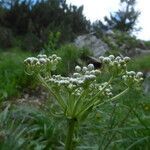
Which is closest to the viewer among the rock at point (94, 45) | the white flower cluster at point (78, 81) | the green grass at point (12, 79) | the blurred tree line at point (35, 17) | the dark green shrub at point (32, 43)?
the white flower cluster at point (78, 81)

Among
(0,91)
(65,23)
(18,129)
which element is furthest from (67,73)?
(65,23)

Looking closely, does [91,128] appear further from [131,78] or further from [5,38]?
[5,38]

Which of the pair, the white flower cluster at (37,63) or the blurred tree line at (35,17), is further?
the blurred tree line at (35,17)

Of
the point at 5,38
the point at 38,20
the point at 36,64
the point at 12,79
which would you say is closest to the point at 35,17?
the point at 38,20

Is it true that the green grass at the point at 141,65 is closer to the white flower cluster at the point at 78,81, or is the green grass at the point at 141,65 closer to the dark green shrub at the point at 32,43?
the dark green shrub at the point at 32,43

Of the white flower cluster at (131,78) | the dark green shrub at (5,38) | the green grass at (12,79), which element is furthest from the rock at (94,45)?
the white flower cluster at (131,78)

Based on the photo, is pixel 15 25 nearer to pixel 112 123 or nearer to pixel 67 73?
pixel 67 73

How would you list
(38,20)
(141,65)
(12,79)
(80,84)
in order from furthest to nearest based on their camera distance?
(38,20), (141,65), (12,79), (80,84)
